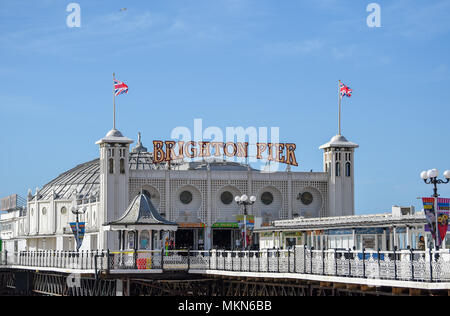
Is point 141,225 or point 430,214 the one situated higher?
point 430,214

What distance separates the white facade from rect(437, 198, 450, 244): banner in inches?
1443

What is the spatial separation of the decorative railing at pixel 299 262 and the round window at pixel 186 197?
17.2 metres

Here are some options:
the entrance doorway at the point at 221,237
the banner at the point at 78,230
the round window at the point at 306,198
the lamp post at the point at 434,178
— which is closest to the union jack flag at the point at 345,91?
the round window at the point at 306,198

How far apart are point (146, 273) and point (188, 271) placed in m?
2.44

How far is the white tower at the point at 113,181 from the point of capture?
76.4 m

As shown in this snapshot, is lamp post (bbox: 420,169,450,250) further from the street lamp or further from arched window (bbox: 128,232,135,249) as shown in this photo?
arched window (bbox: 128,232,135,249)

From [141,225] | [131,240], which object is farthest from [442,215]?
[131,240]

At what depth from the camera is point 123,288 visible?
181ft

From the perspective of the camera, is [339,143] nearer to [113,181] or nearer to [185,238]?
[185,238]

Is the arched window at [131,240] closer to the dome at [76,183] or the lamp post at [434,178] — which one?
the lamp post at [434,178]

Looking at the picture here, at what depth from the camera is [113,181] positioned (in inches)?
→ 3017

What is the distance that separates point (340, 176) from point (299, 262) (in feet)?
132

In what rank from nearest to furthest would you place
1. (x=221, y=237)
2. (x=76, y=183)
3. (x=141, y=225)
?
(x=141, y=225)
(x=221, y=237)
(x=76, y=183)
